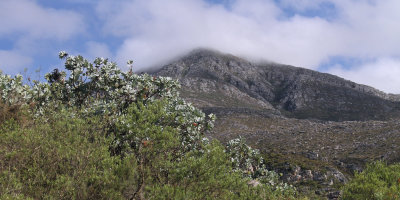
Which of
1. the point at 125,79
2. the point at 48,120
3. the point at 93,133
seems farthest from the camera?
the point at 125,79

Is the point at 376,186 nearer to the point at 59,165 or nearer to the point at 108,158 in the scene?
the point at 108,158

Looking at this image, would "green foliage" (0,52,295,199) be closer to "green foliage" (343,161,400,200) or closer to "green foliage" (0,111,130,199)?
"green foliage" (0,111,130,199)

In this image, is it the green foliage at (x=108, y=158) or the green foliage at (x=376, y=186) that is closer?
the green foliage at (x=108, y=158)

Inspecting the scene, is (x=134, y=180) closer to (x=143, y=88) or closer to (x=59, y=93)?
(x=143, y=88)

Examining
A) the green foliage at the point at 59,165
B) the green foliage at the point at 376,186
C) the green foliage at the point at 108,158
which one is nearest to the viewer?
the green foliage at the point at 59,165

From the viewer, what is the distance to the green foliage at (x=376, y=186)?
20997 millimetres

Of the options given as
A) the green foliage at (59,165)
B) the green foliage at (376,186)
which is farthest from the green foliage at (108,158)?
the green foliage at (376,186)

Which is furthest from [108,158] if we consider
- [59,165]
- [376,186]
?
[376,186]

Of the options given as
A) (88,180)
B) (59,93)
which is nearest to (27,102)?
(59,93)

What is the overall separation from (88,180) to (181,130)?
6.59m

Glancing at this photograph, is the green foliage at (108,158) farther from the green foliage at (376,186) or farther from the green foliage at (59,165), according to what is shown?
the green foliage at (376,186)

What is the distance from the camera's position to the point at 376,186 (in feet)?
76.8

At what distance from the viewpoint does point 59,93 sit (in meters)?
18.5

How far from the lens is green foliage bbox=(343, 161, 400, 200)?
68.9 feet
